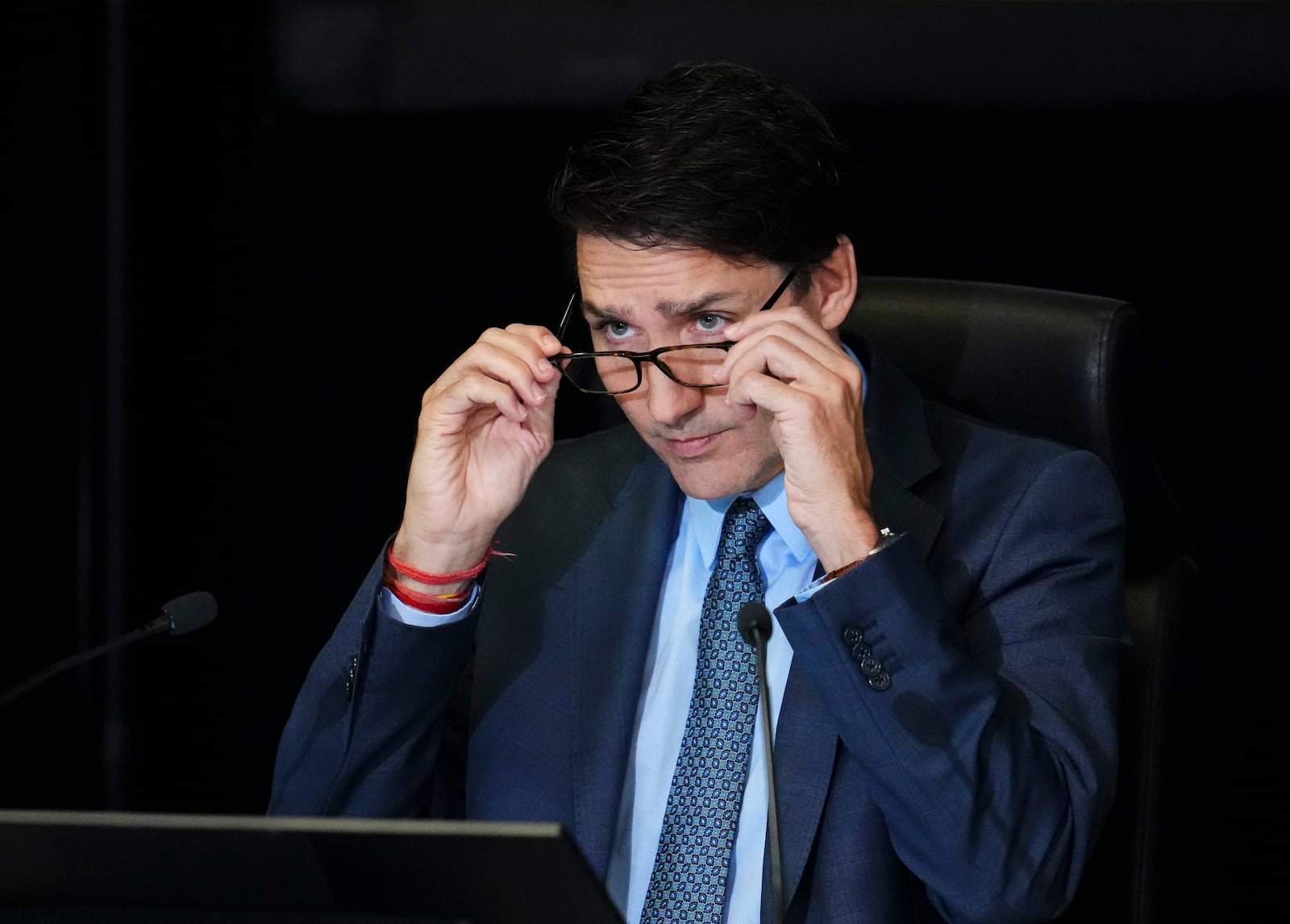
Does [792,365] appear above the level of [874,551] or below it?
above

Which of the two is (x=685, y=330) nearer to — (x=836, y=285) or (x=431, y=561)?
(x=836, y=285)

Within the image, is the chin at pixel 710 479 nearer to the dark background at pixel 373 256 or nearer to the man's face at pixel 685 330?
the man's face at pixel 685 330

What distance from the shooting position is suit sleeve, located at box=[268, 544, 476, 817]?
154 centimetres

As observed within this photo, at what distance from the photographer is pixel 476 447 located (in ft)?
5.32

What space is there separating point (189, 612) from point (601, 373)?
18.9 inches

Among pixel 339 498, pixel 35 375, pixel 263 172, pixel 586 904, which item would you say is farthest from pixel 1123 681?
pixel 35 375

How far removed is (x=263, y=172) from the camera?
234 centimetres

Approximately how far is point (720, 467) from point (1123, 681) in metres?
0.48

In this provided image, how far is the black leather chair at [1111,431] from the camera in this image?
1.52 meters

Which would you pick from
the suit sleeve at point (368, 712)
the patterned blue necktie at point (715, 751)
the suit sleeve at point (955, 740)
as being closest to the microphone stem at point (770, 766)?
the suit sleeve at point (955, 740)

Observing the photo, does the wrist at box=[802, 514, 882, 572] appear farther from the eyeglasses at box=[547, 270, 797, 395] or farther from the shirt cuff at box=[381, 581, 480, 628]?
the shirt cuff at box=[381, 581, 480, 628]

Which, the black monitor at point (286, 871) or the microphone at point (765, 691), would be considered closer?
the black monitor at point (286, 871)

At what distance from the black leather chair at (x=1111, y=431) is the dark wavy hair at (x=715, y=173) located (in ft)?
0.60

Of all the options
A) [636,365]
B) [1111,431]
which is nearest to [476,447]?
[636,365]
